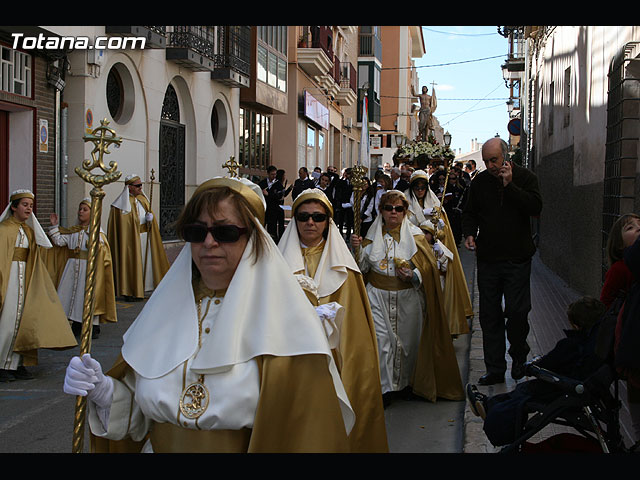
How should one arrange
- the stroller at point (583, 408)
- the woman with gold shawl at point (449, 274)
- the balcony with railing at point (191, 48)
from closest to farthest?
the stroller at point (583, 408) < the woman with gold shawl at point (449, 274) < the balcony with railing at point (191, 48)

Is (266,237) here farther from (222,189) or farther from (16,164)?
(16,164)

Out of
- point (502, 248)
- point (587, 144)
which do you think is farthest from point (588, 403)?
point (587, 144)

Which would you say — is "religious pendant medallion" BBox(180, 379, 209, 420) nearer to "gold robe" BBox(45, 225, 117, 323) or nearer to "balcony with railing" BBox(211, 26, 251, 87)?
"gold robe" BBox(45, 225, 117, 323)

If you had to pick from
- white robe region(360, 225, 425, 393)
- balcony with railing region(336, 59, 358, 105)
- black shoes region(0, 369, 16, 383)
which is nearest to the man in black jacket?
white robe region(360, 225, 425, 393)

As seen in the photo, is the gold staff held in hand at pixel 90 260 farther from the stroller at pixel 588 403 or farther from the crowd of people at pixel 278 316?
the stroller at pixel 588 403

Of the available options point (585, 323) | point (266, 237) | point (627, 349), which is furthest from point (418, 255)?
point (266, 237)

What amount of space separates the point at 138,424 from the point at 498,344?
A: 461 cm

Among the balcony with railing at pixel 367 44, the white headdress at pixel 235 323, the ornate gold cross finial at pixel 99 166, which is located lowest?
the white headdress at pixel 235 323

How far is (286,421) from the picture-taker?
2832mm

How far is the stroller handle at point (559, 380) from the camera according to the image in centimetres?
407

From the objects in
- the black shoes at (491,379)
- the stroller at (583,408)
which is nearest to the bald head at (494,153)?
the black shoes at (491,379)

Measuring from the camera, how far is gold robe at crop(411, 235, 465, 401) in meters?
7.07

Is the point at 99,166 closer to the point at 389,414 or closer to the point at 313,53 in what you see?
the point at 389,414

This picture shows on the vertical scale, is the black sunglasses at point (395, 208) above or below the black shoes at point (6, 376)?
above
